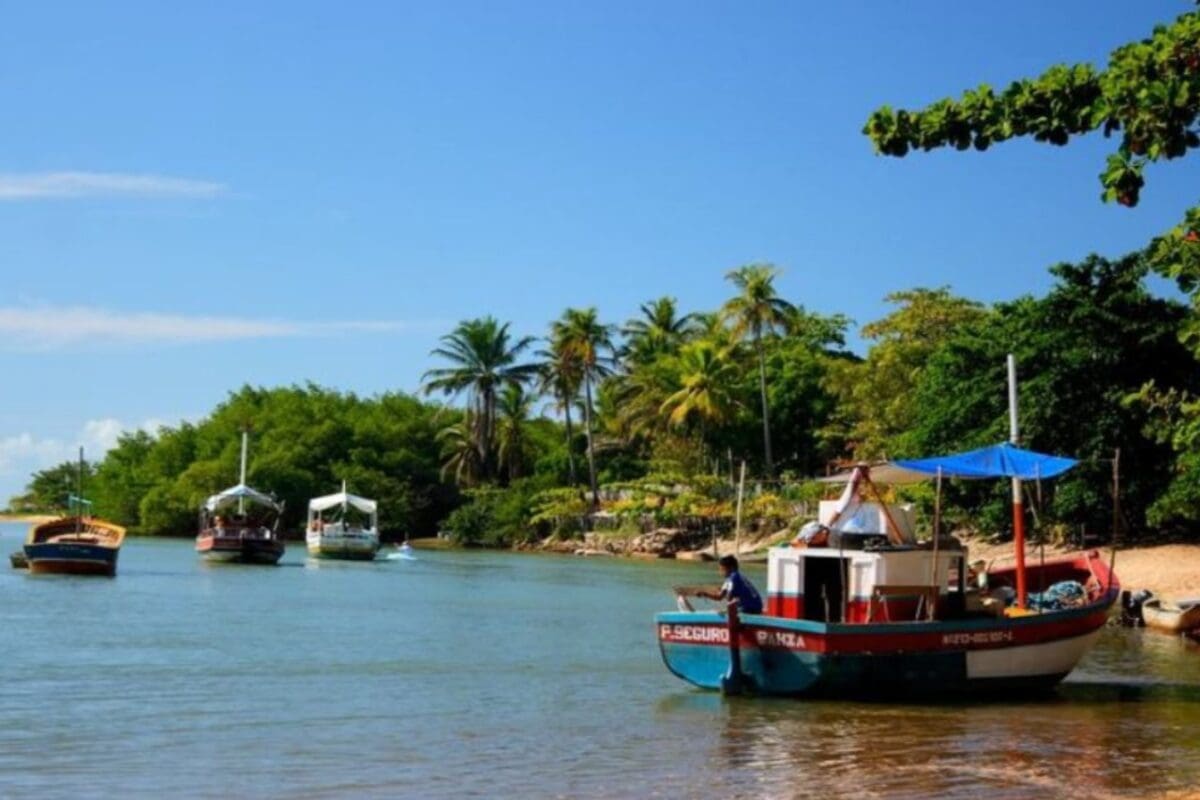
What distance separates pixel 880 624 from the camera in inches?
754

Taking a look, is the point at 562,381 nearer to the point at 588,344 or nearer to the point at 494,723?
the point at 588,344

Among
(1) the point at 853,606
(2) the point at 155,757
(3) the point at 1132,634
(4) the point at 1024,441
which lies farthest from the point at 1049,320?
(2) the point at 155,757

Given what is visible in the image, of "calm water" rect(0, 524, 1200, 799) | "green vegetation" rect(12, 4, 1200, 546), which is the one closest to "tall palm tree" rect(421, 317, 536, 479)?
"green vegetation" rect(12, 4, 1200, 546)

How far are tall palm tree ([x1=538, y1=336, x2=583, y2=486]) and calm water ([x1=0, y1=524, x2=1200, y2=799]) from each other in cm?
5181

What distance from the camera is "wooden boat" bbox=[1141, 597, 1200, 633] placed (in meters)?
29.4

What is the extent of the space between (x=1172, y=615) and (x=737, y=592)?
14.1 m

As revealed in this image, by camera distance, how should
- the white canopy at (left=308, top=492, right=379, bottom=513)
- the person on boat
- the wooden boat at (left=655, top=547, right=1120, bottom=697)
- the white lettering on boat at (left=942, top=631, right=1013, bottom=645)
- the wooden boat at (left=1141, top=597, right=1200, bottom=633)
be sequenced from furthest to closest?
the white canopy at (left=308, top=492, right=379, bottom=513) → the wooden boat at (left=1141, top=597, right=1200, bottom=633) → the person on boat → the white lettering on boat at (left=942, top=631, right=1013, bottom=645) → the wooden boat at (left=655, top=547, right=1120, bottom=697)

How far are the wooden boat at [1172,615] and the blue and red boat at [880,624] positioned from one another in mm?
9516

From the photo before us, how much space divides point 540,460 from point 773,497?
72.8 feet

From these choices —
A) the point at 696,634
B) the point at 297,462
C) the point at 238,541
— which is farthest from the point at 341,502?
the point at 696,634

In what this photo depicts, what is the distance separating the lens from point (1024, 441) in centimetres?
4291

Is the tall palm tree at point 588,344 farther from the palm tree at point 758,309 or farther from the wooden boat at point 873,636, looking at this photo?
the wooden boat at point 873,636

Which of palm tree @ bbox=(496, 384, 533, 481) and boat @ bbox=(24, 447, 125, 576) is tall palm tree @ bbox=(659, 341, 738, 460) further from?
boat @ bbox=(24, 447, 125, 576)

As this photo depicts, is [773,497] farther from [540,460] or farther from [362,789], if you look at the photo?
[362,789]
